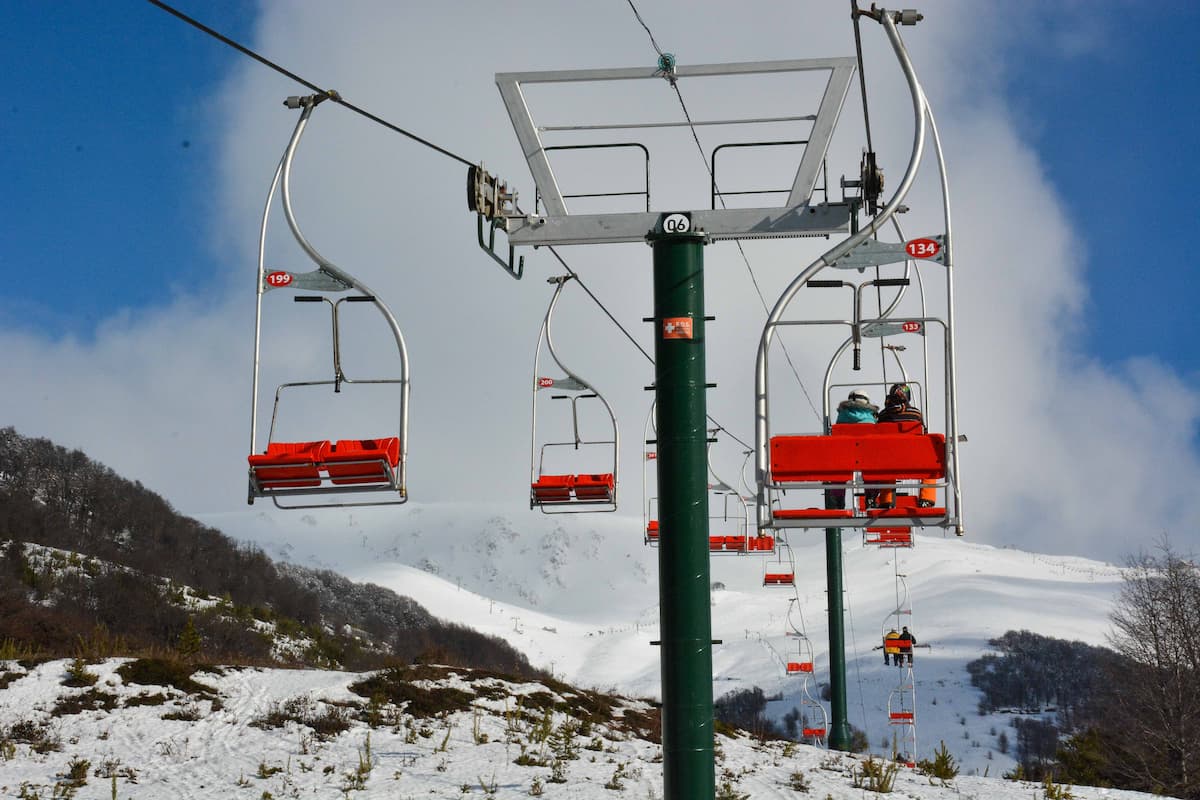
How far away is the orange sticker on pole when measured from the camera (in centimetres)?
856

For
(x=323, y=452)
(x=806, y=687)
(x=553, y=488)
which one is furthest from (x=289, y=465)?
(x=806, y=687)

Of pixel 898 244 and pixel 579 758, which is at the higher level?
pixel 898 244

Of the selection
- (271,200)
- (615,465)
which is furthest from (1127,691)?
(271,200)

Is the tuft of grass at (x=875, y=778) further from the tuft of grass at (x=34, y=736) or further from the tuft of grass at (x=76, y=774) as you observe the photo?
the tuft of grass at (x=34, y=736)

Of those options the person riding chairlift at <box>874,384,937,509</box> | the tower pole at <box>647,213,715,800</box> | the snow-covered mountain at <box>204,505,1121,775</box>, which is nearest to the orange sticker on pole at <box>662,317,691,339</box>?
the tower pole at <box>647,213,715,800</box>

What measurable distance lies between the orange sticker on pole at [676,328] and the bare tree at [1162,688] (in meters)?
29.1

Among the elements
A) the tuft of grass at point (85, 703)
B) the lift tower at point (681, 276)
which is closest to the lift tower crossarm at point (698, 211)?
the lift tower at point (681, 276)

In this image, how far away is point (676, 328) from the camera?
858 cm

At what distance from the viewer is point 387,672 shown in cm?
1830

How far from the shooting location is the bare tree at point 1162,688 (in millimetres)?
34344

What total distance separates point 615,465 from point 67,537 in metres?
32.5

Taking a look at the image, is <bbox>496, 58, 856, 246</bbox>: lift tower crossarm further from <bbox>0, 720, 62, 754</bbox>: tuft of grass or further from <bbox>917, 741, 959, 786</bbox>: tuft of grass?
<bbox>917, 741, 959, 786</bbox>: tuft of grass

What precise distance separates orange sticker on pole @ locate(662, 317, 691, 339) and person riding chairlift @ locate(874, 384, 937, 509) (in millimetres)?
2102

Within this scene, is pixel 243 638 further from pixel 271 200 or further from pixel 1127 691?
pixel 1127 691
